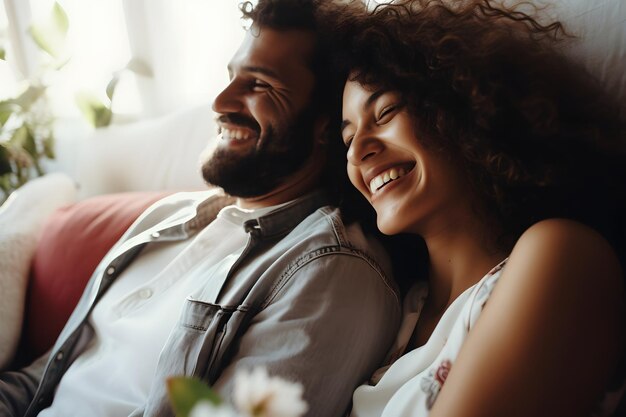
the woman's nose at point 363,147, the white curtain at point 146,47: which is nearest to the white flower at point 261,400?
the woman's nose at point 363,147

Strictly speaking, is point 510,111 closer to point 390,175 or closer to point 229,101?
point 390,175

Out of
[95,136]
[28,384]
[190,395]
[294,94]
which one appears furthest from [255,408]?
[95,136]

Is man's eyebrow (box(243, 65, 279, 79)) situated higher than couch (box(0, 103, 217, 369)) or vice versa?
man's eyebrow (box(243, 65, 279, 79))

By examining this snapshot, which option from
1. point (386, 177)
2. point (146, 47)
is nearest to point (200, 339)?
point (386, 177)

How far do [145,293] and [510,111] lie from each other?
0.77m

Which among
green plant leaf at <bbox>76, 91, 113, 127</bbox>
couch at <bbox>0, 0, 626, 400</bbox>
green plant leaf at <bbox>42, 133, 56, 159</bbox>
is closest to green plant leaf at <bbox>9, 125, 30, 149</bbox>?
green plant leaf at <bbox>42, 133, 56, 159</bbox>

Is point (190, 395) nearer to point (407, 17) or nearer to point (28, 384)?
point (407, 17)

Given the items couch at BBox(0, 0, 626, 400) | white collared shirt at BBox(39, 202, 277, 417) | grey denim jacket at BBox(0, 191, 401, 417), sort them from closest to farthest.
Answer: grey denim jacket at BBox(0, 191, 401, 417) → white collared shirt at BBox(39, 202, 277, 417) → couch at BBox(0, 0, 626, 400)

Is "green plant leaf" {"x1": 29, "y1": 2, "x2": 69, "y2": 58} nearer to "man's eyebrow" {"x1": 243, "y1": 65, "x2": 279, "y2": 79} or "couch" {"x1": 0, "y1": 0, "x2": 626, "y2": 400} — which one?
"couch" {"x1": 0, "y1": 0, "x2": 626, "y2": 400}

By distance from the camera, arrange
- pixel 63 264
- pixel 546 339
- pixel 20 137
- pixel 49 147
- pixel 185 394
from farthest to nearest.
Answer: pixel 49 147
pixel 20 137
pixel 63 264
pixel 546 339
pixel 185 394

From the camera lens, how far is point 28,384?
1.14 m

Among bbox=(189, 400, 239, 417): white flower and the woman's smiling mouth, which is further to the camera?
the woman's smiling mouth

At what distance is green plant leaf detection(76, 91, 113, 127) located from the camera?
185 centimetres

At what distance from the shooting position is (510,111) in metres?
0.72
